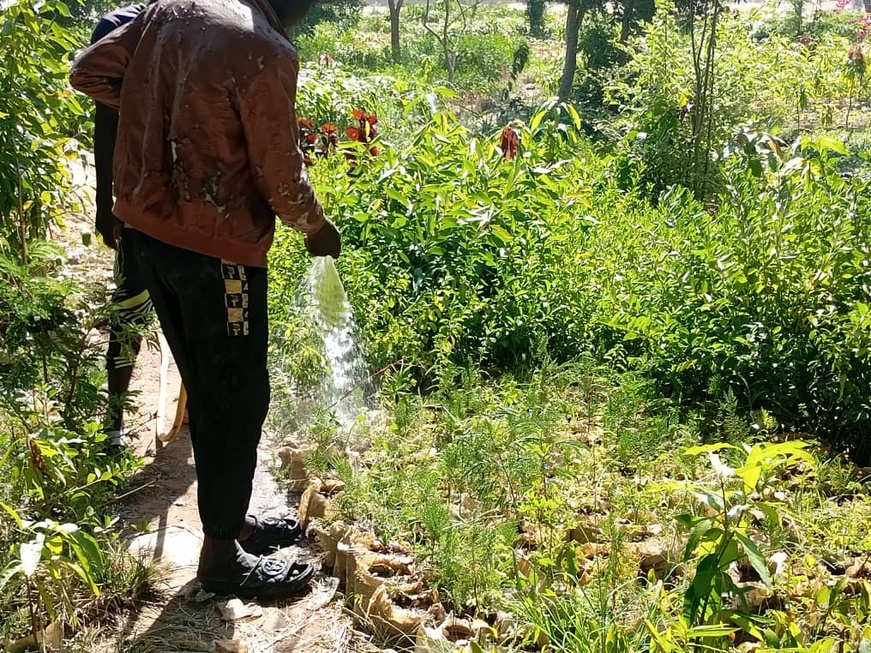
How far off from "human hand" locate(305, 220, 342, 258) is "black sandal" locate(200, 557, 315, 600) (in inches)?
37.5

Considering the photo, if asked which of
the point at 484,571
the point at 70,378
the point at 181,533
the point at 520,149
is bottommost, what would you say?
the point at 181,533

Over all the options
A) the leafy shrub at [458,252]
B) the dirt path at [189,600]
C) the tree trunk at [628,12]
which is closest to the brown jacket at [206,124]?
the dirt path at [189,600]

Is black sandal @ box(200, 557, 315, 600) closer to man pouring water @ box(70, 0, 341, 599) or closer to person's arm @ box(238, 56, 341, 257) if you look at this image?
man pouring water @ box(70, 0, 341, 599)

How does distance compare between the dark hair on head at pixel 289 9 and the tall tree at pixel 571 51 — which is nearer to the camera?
the dark hair on head at pixel 289 9

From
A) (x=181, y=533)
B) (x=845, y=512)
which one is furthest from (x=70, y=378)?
(x=845, y=512)

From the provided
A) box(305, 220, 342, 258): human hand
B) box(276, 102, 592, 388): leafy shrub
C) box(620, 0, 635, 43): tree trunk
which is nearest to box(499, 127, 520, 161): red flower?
box(276, 102, 592, 388): leafy shrub

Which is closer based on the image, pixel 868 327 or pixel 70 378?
pixel 70 378

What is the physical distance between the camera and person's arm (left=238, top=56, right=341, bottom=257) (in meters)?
1.91

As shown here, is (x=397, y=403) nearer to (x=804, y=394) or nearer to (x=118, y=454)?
(x=118, y=454)

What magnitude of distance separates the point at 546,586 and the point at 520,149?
3.28 metres

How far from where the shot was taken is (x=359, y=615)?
2369mm

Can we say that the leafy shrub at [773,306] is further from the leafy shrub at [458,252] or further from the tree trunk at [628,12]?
the tree trunk at [628,12]

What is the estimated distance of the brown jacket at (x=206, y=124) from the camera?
1896 millimetres

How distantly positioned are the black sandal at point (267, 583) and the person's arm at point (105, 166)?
123 cm
